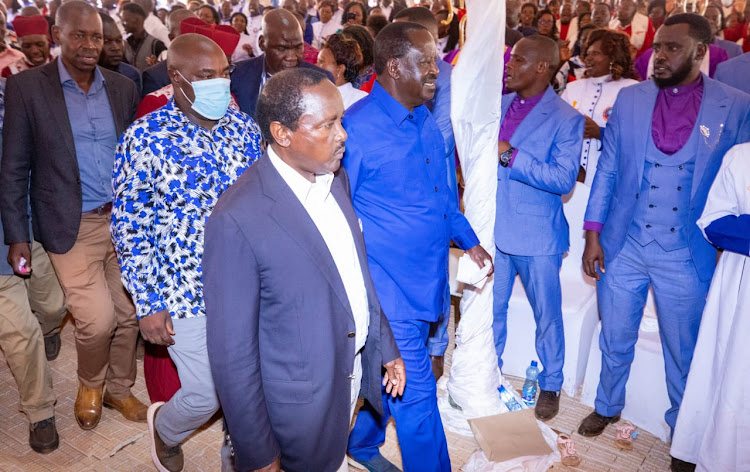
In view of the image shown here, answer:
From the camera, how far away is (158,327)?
2.45 m

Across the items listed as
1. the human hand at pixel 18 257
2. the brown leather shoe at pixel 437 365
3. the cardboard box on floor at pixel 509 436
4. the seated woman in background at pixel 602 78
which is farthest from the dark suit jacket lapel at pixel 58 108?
the seated woman in background at pixel 602 78

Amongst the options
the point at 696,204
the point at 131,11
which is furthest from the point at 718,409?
the point at 131,11

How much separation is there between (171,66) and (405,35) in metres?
1.02

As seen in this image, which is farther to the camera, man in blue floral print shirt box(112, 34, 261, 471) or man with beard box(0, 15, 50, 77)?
man with beard box(0, 15, 50, 77)

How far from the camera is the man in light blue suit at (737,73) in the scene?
15.4 ft

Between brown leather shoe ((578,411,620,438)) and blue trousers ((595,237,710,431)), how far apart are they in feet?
0.11

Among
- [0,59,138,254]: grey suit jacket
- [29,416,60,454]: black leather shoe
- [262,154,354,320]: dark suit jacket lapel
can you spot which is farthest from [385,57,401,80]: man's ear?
[29,416,60,454]: black leather shoe

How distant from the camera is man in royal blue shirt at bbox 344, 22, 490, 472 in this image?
8.74 ft

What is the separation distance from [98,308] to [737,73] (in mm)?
4897

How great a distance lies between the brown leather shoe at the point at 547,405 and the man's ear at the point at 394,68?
2.13 m

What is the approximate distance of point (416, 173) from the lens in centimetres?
270

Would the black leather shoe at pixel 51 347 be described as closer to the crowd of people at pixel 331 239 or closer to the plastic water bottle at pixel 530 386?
the crowd of people at pixel 331 239

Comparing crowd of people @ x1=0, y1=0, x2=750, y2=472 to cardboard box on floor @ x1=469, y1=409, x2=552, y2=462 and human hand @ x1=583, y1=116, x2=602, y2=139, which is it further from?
human hand @ x1=583, y1=116, x2=602, y2=139

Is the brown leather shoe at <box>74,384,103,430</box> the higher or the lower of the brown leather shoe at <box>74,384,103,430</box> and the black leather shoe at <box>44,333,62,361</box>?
the higher
